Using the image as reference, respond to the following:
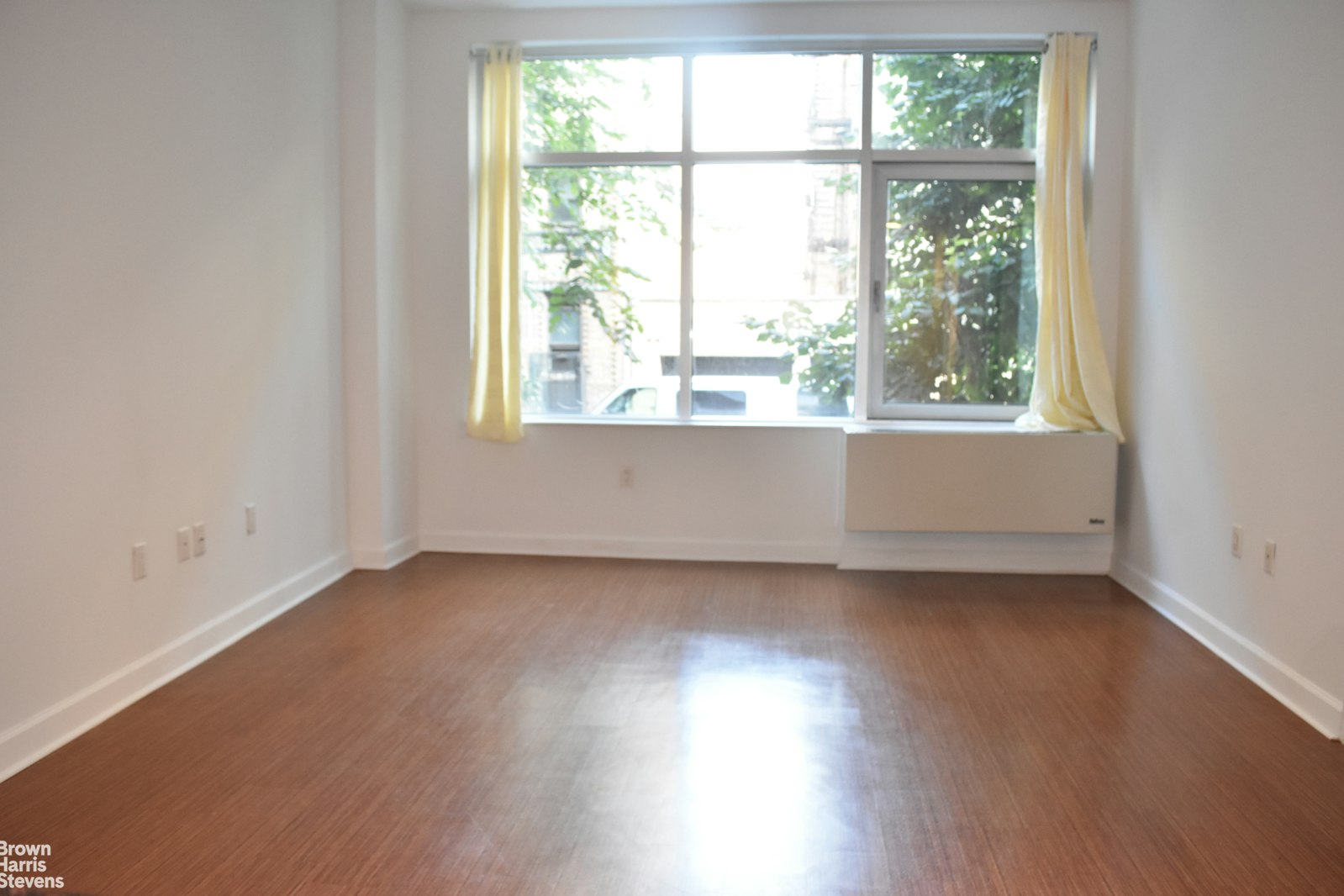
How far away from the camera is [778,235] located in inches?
219

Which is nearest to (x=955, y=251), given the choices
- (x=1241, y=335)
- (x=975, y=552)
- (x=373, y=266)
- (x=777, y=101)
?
(x=777, y=101)

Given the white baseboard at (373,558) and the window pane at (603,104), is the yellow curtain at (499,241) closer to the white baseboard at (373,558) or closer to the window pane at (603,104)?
the window pane at (603,104)

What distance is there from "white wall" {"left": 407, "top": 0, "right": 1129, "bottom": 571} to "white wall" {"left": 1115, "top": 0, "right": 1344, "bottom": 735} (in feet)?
1.79

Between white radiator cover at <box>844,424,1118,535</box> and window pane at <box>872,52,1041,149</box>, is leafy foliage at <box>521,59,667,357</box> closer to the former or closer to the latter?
window pane at <box>872,52,1041,149</box>

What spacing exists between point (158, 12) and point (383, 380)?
2054mm

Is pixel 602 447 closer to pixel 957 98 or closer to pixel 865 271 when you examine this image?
pixel 865 271

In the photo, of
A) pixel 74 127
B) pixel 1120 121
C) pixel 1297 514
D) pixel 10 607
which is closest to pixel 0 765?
pixel 10 607

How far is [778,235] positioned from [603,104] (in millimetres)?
1138

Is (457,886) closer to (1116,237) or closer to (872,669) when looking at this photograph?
(872,669)

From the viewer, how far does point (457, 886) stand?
7.50ft

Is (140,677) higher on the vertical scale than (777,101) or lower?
lower

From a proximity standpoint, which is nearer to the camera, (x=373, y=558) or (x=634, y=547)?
(x=373, y=558)

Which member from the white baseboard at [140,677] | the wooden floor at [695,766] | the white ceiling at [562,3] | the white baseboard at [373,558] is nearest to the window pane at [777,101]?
the white ceiling at [562,3]

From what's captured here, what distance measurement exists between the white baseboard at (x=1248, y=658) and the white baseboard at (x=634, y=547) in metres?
1.54
